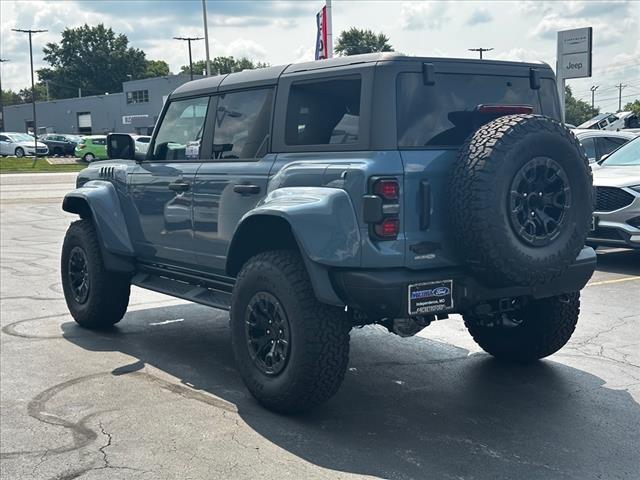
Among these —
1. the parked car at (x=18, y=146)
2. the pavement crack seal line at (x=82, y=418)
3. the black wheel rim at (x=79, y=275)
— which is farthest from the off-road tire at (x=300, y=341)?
the parked car at (x=18, y=146)

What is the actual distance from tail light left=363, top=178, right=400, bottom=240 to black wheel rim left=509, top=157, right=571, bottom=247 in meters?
0.61

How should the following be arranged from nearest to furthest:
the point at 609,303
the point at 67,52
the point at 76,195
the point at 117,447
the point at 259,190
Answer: the point at 117,447, the point at 259,190, the point at 76,195, the point at 609,303, the point at 67,52

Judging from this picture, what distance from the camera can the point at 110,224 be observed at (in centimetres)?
668

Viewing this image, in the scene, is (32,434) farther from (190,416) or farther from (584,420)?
(584,420)

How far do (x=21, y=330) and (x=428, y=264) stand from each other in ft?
13.7

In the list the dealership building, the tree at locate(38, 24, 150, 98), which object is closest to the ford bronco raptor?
the dealership building

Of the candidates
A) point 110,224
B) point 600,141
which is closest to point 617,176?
point 600,141

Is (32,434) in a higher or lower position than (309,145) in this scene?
lower

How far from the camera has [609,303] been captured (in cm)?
786

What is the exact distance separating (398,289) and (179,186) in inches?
88.7

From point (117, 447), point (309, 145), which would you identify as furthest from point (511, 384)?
point (117, 447)

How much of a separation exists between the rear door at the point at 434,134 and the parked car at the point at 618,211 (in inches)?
200

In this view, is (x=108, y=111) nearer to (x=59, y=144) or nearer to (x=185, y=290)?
(x=59, y=144)

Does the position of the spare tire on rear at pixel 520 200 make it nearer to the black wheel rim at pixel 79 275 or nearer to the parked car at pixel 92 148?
the black wheel rim at pixel 79 275
